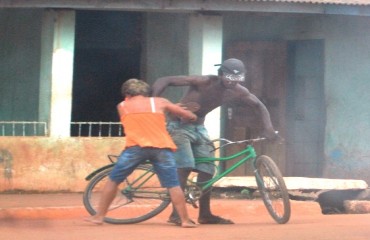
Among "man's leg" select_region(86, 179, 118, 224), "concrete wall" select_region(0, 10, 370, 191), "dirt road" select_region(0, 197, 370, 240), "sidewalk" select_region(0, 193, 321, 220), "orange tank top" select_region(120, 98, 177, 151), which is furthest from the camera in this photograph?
"concrete wall" select_region(0, 10, 370, 191)

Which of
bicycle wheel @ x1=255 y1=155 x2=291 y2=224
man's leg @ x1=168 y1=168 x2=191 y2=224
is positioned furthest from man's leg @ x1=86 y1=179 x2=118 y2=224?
bicycle wheel @ x1=255 y1=155 x2=291 y2=224

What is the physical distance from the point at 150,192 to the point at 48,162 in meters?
3.09

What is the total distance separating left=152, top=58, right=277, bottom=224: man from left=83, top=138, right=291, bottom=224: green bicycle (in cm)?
12

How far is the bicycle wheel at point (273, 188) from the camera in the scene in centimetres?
842

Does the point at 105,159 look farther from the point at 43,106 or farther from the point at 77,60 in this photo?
the point at 77,60

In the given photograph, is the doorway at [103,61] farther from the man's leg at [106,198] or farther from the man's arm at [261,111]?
the man's leg at [106,198]

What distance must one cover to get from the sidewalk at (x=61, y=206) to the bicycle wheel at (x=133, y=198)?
3.99 ft

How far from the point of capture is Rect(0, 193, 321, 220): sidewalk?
32.0ft

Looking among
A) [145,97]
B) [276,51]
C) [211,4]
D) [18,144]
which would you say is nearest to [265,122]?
[145,97]

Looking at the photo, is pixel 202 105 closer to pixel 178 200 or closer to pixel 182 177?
pixel 182 177

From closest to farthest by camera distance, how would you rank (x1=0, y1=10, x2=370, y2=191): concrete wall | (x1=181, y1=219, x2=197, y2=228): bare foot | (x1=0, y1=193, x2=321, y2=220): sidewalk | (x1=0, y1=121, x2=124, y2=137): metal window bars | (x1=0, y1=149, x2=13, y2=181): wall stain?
1. (x1=181, y1=219, x2=197, y2=228): bare foot
2. (x1=0, y1=193, x2=321, y2=220): sidewalk
3. (x1=0, y1=149, x2=13, y2=181): wall stain
4. (x1=0, y1=121, x2=124, y2=137): metal window bars
5. (x1=0, y1=10, x2=370, y2=191): concrete wall

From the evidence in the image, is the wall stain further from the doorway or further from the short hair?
the short hair

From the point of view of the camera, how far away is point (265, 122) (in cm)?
868

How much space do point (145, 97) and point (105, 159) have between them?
3.41 meters
